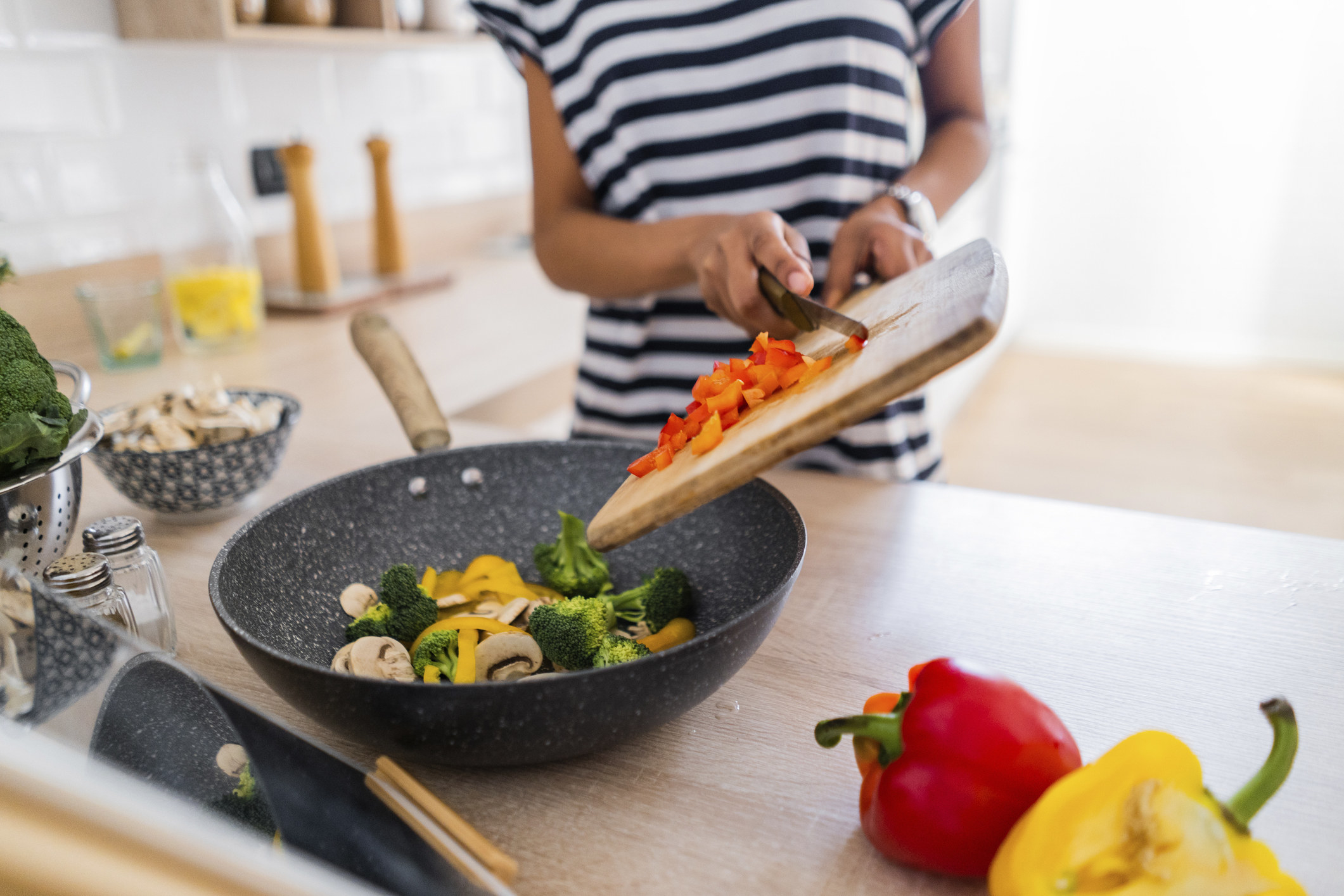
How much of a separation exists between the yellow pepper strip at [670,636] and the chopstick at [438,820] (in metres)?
0.19

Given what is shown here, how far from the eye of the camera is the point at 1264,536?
80 cm

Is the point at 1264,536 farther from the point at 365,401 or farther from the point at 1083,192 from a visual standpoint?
the point at 1083,192

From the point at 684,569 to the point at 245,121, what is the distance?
157 cm

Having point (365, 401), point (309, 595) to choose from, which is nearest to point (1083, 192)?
point (365, 401)

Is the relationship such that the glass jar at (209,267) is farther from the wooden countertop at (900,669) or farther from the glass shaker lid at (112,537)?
the glass shaker lid at (112,537)

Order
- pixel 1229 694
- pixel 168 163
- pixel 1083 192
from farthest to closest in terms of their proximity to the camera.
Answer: pixel 1083 192 < pixel 168 163 < pixel 1229 694

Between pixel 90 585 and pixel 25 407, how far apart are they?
0.12 m

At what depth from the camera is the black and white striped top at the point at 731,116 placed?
3.46ft

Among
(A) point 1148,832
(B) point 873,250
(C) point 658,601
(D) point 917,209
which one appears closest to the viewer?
(A) point 1148,832

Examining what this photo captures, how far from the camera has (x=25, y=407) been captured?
59 cm

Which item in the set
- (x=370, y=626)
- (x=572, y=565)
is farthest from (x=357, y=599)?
(x=572, y=565)

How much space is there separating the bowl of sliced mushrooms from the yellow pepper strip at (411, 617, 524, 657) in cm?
34

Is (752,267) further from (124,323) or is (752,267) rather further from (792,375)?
(124,323)

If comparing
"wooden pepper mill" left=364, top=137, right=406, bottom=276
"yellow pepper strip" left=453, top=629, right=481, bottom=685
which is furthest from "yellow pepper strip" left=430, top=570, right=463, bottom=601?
"wooden pepper mill" left=364, top=137, right=406, bottom=276
